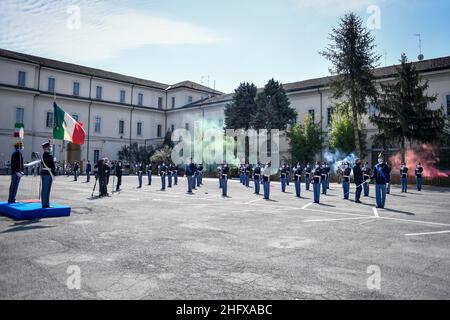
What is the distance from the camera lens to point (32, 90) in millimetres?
47312

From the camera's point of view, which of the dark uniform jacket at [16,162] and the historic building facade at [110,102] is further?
the historic building facade at [110,102]

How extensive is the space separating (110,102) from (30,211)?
52.6 meters

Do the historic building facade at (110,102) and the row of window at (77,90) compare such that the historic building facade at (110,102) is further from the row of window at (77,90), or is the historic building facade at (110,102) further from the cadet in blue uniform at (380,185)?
the cadet in blue uniform at (380,185)

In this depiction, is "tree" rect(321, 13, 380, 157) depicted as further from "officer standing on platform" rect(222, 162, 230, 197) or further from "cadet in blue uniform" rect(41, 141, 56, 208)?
"cadet in blue uniform" rect(41, 141, 56, 208)

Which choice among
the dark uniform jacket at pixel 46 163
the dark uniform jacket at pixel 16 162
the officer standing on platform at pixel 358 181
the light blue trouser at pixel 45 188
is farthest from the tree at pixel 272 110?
the light blue trouser at pixel 45 188

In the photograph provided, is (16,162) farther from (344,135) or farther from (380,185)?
(344,135)

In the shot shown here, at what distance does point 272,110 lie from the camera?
4200 cm

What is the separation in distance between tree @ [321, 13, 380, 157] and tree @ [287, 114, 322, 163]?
5.42m

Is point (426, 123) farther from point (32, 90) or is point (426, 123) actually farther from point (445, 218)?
point (32, 90)

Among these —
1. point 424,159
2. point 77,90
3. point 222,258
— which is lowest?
point 222,258

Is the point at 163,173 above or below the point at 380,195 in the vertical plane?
above

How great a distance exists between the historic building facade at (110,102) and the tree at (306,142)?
439cm

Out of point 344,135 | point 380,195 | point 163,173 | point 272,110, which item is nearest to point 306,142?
point 344,135

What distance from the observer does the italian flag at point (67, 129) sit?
38.5 feet
